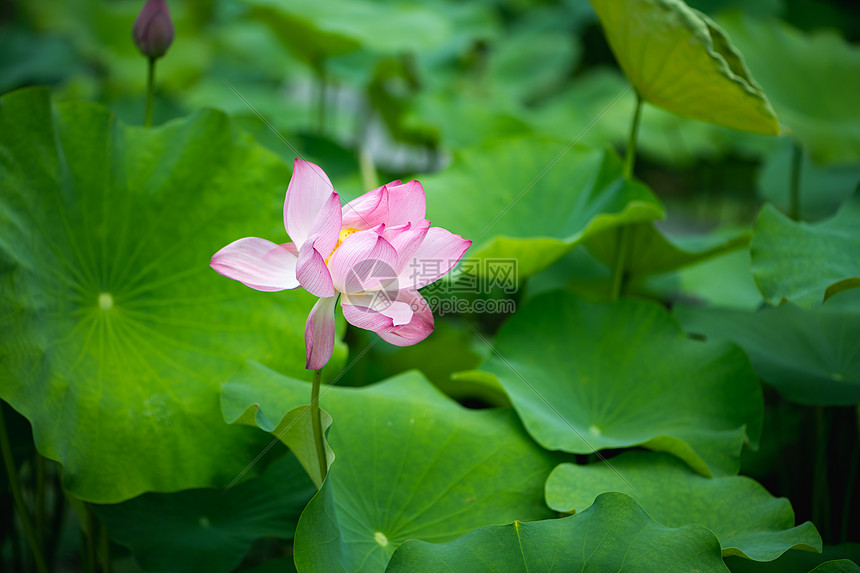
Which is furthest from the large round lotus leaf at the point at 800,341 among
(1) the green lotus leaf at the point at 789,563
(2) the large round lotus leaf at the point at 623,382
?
(1) the green lotus leaf at the point at 789,563

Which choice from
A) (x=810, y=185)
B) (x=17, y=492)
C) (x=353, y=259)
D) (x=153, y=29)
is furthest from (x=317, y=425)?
(x=810, y=185)

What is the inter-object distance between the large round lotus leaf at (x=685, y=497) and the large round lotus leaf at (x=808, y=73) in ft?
3.21

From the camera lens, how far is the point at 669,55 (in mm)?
887

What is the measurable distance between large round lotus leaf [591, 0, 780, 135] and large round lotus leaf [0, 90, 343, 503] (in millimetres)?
569

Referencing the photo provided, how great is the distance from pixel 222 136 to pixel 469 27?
1.58 metres

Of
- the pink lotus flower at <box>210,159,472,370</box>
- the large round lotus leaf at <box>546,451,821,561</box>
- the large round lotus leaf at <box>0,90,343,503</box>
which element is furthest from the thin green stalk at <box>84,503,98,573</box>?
the large round lotus leaf at <box>546,451,821,561</box>

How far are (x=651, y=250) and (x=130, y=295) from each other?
0.86 metres

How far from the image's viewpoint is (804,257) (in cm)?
86

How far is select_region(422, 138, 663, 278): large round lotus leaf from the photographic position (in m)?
1.04

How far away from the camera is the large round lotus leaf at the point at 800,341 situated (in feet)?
3.04

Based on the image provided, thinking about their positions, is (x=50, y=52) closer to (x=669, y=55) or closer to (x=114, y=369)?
Result: (x=114, y=369)

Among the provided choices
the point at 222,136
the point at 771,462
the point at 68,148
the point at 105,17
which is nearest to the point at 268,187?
the point at 222,136

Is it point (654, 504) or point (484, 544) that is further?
point (654, 504)

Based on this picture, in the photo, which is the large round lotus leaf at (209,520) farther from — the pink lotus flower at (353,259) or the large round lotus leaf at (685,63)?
the large round lotus leaf at (685,63)
